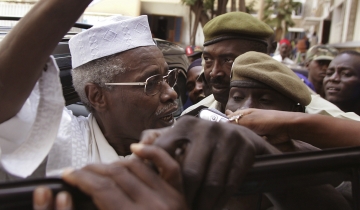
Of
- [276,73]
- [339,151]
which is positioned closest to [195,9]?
[276,73]

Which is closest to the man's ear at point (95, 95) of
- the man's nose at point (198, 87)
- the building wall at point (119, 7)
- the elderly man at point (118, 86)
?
the elderly man at point (118, 86)

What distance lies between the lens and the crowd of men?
82 centimetres

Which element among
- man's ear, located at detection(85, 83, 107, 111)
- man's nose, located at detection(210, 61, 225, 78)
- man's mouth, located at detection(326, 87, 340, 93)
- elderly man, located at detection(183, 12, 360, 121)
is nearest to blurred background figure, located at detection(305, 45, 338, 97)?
man's mouth, located at detection(326, 87, 340, 93)

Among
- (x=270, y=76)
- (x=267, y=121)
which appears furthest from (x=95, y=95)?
(x=267, y=121)

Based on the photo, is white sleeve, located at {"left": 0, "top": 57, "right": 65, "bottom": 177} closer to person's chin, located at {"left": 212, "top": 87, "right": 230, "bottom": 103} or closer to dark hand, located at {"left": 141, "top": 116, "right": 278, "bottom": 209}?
dark hand, located at {"left": 141, "top": 116, "right": 278, "bottom": 209}

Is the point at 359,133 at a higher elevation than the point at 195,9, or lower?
higher

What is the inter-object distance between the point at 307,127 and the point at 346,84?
2.71 metres

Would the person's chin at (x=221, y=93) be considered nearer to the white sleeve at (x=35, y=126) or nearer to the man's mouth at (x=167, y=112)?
the man's mouth at (x=167, y=112)

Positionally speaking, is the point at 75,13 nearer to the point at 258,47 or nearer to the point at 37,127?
the point at 37,127

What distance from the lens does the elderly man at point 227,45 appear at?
124 inches

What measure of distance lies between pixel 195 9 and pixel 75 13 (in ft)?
55.4

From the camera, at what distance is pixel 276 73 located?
2.25 m

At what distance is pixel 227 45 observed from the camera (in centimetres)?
325

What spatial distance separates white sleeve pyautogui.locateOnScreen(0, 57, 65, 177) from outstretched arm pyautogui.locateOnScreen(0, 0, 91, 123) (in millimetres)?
51
